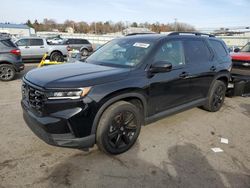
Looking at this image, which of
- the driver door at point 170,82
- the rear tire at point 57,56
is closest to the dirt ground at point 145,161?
the driver door at point 170,82

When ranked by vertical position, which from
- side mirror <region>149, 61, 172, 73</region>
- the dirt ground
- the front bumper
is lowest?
the dirt ground

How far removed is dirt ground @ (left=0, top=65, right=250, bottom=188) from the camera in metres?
2.96

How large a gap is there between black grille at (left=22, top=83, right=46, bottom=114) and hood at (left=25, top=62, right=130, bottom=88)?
11 centimetres

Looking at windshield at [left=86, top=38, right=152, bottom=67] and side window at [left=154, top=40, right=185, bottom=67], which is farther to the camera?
side window at [left=154, top=40, right=185, bottom=67]

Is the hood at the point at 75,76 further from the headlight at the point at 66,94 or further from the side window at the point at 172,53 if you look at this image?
the side window at the point at 172,53

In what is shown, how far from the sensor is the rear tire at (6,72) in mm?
8969

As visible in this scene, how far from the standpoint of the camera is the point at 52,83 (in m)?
3.02

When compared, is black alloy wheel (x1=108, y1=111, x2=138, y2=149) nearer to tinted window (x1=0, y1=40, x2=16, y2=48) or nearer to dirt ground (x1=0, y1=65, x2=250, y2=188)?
dirt ground (x1=0, y1=65, x2=250, y2=188)

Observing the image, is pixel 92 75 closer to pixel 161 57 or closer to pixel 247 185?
pixel 161 57

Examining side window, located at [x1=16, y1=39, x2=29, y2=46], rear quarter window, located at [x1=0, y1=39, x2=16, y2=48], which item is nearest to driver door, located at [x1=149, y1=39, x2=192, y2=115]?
rear quarter window, located at [x1=0, y1=39, x2=16, y2=48]

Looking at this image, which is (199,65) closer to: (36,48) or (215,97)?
(215,97)

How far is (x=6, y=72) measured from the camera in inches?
356

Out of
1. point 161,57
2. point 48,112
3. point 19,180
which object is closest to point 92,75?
point 48,112

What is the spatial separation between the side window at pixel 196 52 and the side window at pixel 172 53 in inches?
7.3
